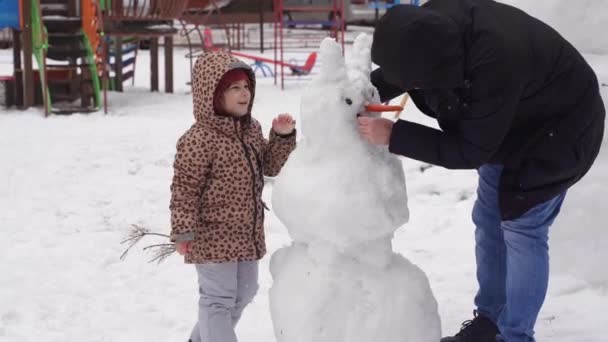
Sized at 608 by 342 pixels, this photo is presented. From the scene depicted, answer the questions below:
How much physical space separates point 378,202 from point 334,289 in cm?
29

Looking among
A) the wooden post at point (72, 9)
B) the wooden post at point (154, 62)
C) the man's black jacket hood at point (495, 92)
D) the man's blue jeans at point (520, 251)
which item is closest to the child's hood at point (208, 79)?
the man's black jacket hood at point (495, 92)

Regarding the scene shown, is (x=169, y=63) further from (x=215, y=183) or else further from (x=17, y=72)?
(x=215, y=183)

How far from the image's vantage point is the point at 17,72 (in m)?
8.72

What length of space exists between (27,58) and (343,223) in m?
7.14

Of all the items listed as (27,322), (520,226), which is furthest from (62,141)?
(520,226)

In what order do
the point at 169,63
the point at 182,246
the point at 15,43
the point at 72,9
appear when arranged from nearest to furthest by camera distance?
the point at 182,246
the point at 15,43
the point at 72,9
the point at 169,63

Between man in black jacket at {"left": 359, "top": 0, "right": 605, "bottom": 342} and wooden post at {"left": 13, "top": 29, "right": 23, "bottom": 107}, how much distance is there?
23.0 ft

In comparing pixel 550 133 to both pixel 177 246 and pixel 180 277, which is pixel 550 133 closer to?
pixel 177 246

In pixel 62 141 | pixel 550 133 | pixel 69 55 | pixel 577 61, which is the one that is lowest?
pixel 62 141

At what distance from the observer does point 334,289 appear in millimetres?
2260

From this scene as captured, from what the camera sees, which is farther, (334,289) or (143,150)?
(143,150)

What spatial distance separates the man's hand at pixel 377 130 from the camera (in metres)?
2.18

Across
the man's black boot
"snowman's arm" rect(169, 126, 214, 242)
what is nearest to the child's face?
"snowman's arm" rect(169, 126, 214, 242)

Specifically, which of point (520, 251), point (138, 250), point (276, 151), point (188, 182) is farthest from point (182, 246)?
point (138, 250)
